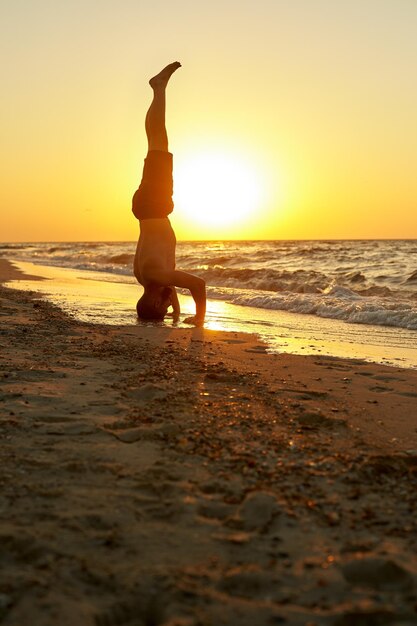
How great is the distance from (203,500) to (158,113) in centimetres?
662

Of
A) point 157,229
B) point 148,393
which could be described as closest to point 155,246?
point 157,229

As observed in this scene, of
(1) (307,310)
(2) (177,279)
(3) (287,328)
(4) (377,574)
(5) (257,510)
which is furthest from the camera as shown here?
(1) (307,310)

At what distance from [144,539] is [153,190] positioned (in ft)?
22.0

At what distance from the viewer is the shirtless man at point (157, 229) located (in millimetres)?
8398

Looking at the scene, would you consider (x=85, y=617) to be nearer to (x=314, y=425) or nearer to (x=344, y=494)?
(x=344, y=494)

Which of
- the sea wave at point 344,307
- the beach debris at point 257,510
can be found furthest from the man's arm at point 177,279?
the beach debris at point 257,510

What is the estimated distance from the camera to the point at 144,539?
231 centimetres

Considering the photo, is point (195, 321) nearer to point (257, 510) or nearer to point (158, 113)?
point (158, 113)

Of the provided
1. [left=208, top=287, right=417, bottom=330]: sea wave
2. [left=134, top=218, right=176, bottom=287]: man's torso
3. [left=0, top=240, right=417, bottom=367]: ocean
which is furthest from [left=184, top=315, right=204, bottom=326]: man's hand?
[left=208, top=287, right=417, bottom=330]: sea wave

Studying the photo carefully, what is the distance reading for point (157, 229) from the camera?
8.55 meters

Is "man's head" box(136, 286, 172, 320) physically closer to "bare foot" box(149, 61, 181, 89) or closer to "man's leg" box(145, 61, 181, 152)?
"man's leg" box(145, 61, 181, 152)

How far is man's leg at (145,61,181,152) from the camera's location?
26.7 feet

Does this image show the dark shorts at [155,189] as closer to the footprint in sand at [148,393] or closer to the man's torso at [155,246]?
the man's torso at [155,246]

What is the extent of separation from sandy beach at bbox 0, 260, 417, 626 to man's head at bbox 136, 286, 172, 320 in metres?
3.82
